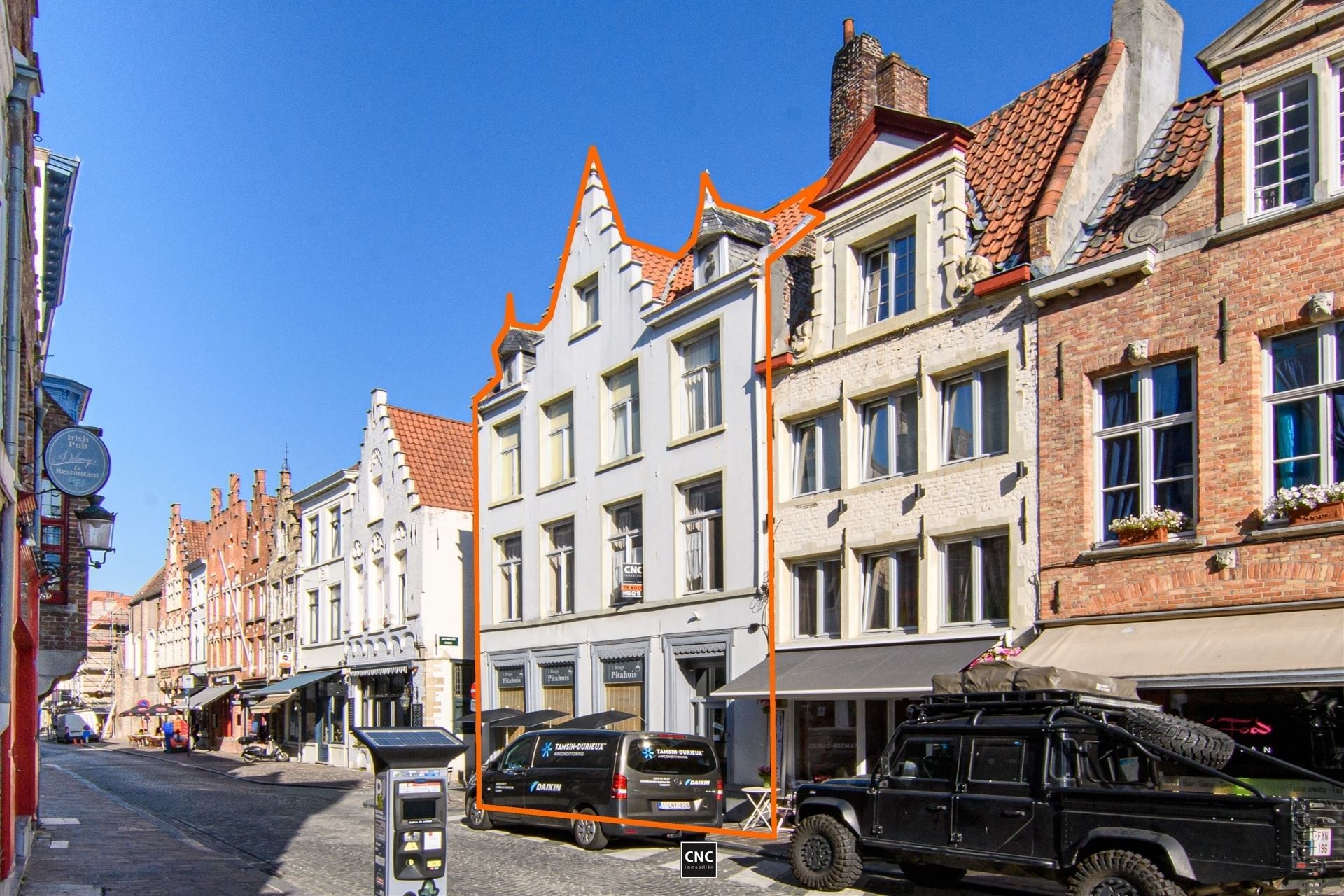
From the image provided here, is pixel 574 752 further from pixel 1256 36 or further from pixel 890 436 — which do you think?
pixel 1256 36

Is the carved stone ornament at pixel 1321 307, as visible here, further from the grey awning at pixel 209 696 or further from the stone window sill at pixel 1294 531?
the grey awning at pixel 209 696

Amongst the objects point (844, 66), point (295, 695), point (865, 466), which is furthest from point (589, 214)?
point (295, 695)

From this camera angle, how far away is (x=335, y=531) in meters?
43.2

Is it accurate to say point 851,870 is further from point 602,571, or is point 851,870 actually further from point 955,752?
point 602,571

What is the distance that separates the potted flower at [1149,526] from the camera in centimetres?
1592

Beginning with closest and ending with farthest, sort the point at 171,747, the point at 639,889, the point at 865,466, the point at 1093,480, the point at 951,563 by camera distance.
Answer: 1. the point at 639,889
2. the point at 1093,480
3. the point at 951,563
4. the point at 865,466
5. the point at 171,747

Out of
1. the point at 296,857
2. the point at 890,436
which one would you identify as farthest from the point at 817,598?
the point at 296,857

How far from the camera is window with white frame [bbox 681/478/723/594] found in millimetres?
23922

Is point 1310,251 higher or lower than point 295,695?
higher

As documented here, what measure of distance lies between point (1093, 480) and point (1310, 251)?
154 inches

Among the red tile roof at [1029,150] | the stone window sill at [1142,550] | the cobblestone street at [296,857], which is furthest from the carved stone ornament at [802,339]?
the cobblestone street at [296,857]

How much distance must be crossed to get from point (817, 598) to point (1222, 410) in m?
7.93

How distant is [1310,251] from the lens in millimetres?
14906

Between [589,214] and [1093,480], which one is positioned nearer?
[1093,480]
